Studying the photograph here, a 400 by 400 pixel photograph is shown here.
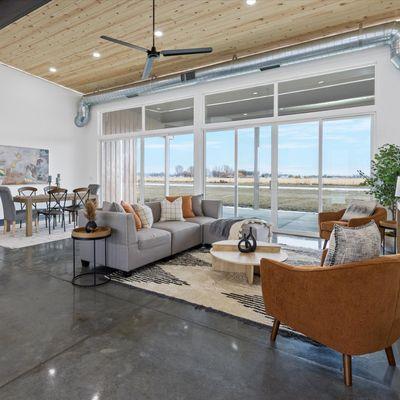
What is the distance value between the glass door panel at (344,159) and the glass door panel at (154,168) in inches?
165

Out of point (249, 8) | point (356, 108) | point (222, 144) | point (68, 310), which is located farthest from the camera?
point (222, 144)

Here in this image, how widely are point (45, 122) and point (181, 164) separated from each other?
4014mm

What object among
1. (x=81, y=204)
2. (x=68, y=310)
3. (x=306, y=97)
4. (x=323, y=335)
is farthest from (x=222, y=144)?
(x=323, y=335)

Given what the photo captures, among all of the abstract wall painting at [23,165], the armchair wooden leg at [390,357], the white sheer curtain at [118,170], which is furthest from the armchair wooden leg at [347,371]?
the abstract wall painting at [23,165]

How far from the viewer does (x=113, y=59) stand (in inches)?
257

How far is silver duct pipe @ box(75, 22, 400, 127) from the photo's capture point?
459 cm

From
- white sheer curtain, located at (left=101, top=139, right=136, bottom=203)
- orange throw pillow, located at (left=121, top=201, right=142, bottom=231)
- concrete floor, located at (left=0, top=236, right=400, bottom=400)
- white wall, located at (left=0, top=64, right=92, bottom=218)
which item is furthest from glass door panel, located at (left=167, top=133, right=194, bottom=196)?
concrete floor, located at (left=0, top=236, right=400, bottom=400)

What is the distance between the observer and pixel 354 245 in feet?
5.82

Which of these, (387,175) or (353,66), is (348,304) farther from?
(353,66)

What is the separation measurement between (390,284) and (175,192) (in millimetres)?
6660

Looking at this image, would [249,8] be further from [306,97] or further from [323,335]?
[323,335]

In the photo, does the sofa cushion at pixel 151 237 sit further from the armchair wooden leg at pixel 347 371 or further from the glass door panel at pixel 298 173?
the glass door panel at pixel 298 173

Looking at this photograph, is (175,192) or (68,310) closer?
(68,310)

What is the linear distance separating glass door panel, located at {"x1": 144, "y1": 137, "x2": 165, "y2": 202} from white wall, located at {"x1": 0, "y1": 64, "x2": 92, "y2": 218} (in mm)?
2032
